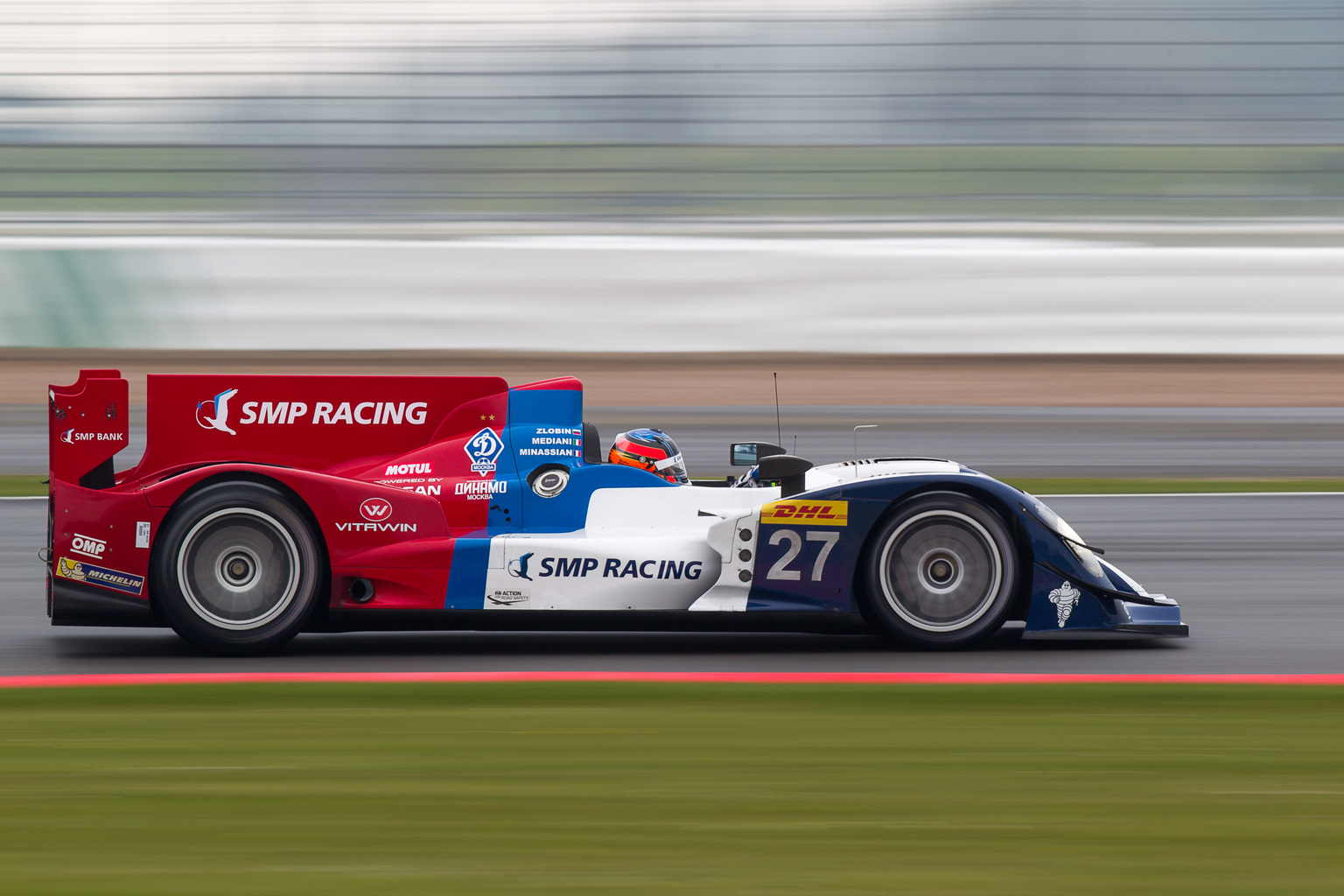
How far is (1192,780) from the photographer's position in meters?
3.89

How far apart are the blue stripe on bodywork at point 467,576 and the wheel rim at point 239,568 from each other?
0.57 metres

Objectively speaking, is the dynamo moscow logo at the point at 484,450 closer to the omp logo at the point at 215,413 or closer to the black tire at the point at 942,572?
the omp logo at the point at 215,413

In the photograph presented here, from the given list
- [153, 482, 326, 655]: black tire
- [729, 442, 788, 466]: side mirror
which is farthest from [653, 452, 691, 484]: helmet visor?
[153, 482, 326, 655]: black tire

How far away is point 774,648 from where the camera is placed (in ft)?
19.5

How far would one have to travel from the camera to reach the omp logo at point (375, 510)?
5520 mm

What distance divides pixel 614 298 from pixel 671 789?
456 inches

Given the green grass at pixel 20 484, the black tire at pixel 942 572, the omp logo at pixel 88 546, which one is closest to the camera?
the omp logo at pixel 88 546

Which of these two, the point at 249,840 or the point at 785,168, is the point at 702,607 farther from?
the point at 785,168

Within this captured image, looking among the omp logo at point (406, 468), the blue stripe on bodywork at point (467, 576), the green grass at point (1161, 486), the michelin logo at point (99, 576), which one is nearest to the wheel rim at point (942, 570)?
the blue stripe on bodywork at point (467, 576)

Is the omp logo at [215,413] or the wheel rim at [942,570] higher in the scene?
the omp logo at [215,413]

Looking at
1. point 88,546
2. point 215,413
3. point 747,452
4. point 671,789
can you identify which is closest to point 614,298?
point 747,452

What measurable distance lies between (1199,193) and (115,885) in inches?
623

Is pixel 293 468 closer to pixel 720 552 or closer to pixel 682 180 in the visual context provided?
pixel 720 552

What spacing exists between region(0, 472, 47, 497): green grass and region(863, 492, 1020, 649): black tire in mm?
6869
